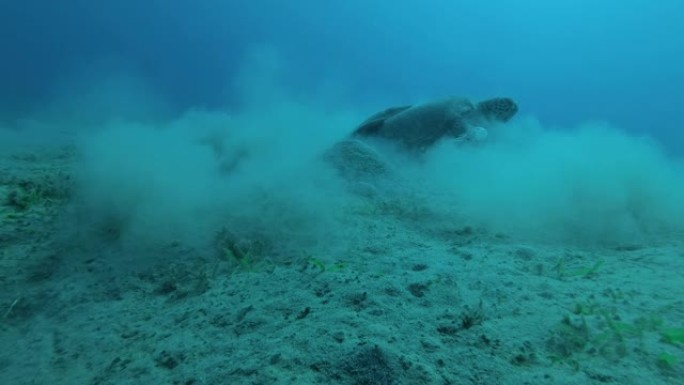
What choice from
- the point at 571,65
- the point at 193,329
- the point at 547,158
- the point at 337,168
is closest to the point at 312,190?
the point at 337,168

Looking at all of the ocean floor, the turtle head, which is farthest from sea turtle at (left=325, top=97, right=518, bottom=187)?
the ocean floor

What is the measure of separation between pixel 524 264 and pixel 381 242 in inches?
56.0

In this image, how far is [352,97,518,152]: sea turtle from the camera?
908cm

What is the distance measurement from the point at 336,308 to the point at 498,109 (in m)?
9.29

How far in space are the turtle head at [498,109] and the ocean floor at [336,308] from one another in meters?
6.36

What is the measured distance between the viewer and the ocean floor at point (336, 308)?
2.17 metres

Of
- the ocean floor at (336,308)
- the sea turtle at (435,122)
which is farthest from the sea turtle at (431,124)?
the ocean floor at (336,308)

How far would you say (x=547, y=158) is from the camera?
272 inches

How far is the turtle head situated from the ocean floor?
636 cm

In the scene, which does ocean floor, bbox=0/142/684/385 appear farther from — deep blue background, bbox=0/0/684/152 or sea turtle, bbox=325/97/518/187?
deep blue background, bbox=0/0/684/152

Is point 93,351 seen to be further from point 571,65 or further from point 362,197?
point 571,65

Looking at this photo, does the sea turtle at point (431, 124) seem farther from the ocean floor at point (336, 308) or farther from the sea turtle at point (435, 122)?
the ocean floor at point (336, 308)

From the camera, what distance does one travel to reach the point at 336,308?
9.03ft

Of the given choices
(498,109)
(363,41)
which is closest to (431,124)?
(498,109)
